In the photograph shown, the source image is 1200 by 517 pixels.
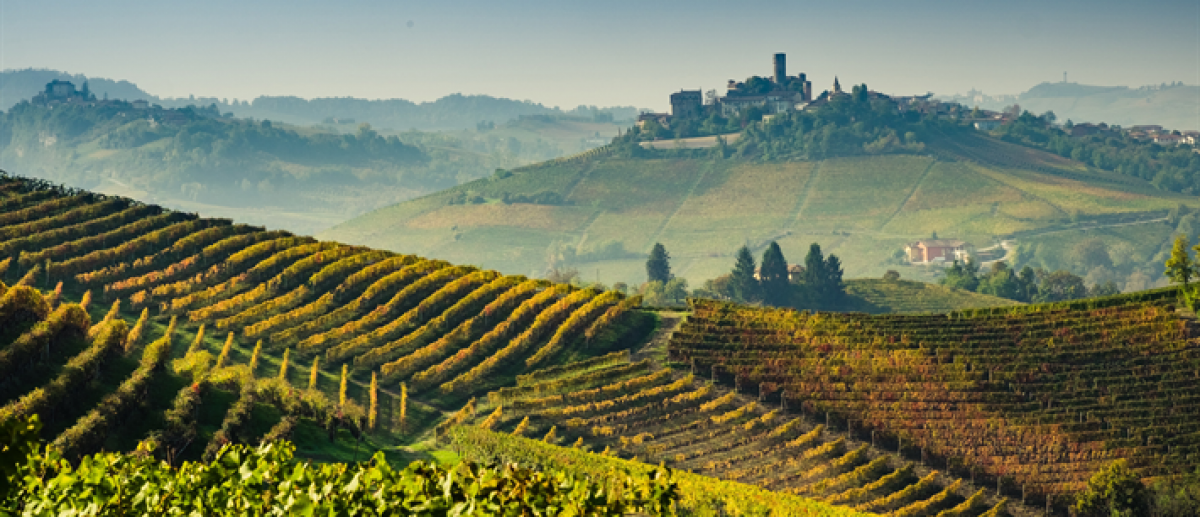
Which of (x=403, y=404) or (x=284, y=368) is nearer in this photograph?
(x=403, y=404)

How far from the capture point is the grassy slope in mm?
154375

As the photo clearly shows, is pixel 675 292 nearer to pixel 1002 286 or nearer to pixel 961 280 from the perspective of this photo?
pixel 961 280

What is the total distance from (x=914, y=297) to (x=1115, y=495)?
4496 inches

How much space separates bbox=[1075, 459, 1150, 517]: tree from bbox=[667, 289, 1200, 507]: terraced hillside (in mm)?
1175

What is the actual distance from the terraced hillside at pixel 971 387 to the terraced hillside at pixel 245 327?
7128mm

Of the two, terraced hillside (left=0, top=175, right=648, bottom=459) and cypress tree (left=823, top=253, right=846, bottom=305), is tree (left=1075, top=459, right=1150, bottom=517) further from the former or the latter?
cypress tree (left=823, top=253, right=846, bottom=305)

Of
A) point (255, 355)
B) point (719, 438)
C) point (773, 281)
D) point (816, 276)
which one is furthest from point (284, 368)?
point (816, 276)

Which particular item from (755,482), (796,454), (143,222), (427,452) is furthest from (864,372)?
(143,222)

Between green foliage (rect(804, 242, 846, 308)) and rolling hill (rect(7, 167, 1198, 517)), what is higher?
rolling hill (rect(7, 167, 1198, 517))

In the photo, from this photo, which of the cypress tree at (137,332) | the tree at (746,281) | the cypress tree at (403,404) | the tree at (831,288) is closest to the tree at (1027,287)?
the tree at (831,288)

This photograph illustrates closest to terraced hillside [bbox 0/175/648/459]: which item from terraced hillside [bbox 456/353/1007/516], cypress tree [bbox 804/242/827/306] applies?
terraced hillside [bbox 456/353/1007/516]

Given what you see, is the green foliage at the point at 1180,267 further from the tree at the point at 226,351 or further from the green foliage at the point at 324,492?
the green foliage at the point at 324,492

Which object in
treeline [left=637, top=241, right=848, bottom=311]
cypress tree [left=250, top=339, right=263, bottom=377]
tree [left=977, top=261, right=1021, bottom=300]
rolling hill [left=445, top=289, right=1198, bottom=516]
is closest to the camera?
rolling hill [left=445, top=289, right=1198, bottom=516]

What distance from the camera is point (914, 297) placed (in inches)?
6378
